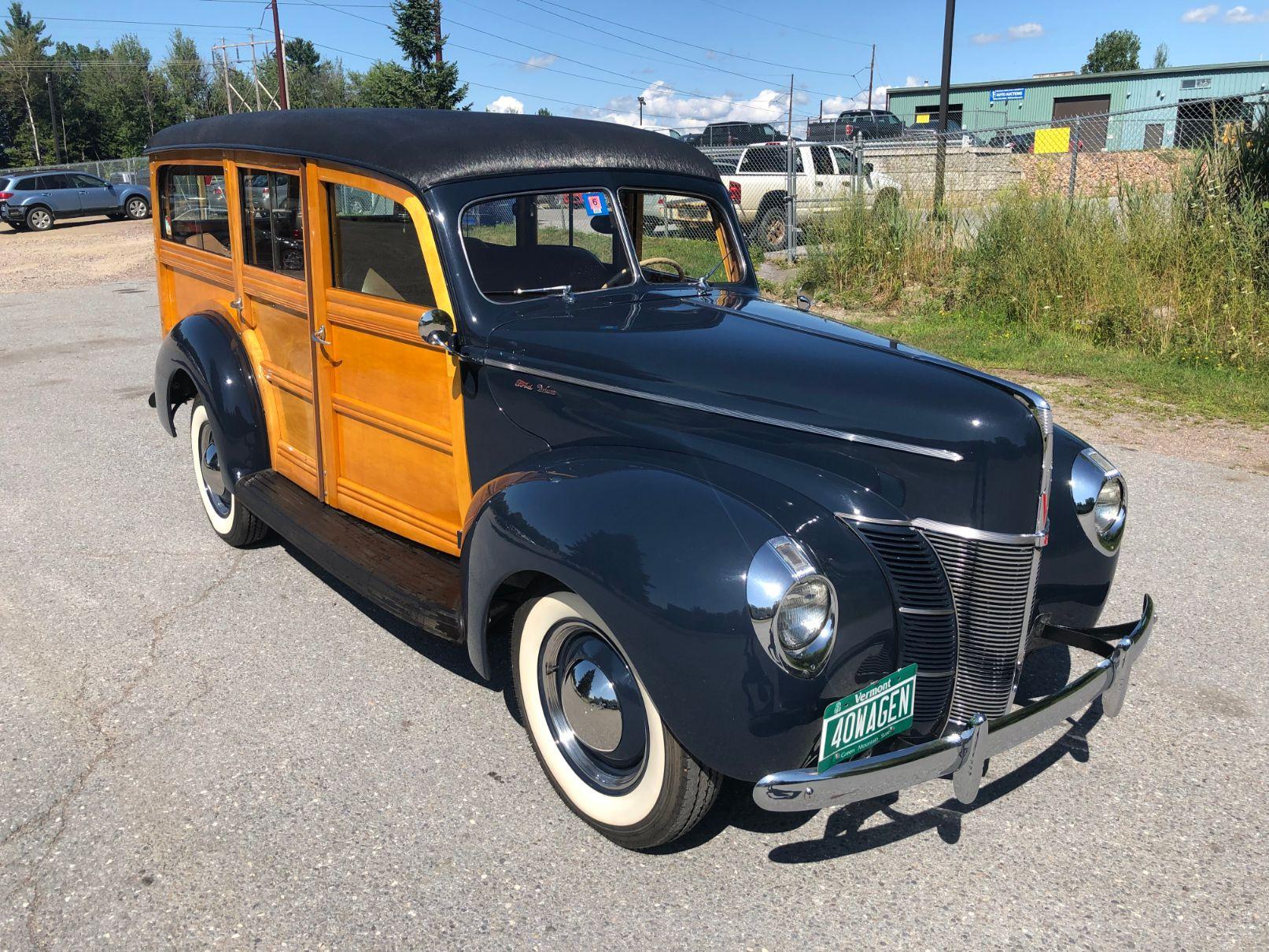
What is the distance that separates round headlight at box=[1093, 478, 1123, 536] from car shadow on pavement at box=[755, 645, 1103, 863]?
529 millimetres

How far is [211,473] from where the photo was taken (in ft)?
16.1

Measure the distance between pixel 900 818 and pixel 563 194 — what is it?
235 centimetres

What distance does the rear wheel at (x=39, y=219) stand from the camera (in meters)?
25.5

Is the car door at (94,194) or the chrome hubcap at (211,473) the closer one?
the chrome hubcap at (211,473)

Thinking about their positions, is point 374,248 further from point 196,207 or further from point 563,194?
point 196,207

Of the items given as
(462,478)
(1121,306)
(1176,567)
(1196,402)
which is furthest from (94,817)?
(1121,306)

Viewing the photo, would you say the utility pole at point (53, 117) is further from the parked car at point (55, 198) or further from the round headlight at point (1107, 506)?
the round headlight at point (1107, 506)

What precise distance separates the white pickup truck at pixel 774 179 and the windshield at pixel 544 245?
34.1 ft

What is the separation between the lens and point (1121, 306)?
8930mm

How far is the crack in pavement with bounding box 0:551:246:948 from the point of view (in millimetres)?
2502

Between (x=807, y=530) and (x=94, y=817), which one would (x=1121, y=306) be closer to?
(x=807, y=530)

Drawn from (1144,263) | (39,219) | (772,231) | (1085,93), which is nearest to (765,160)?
(772,231)

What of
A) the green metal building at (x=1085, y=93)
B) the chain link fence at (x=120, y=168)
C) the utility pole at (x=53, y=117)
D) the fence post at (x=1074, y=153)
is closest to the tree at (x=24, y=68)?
the utility pole at (x=53, y=117)

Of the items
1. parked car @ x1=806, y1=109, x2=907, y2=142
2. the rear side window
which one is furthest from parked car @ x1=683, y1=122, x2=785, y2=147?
the rear side window
